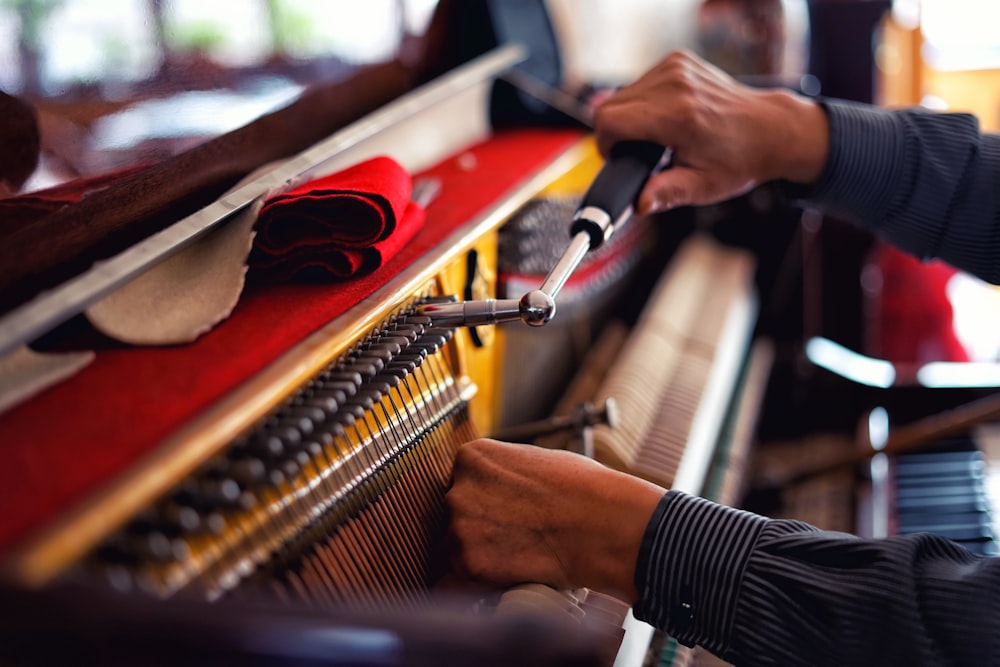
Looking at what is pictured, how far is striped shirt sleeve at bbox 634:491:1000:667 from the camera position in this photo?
941mm

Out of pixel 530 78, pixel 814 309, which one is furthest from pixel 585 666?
pixel 814 309

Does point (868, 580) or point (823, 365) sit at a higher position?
point (868, 580)

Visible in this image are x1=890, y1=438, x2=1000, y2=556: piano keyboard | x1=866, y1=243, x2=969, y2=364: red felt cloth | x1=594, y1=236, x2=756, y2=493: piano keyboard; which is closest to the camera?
x1=594, y1=236, x2=756, y2=493: piano keyboard

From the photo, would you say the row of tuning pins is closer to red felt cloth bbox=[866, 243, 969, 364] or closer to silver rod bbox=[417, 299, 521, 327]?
silver rod bbox=[417, 299, 521, 327]

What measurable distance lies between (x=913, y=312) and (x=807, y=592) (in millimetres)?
2407

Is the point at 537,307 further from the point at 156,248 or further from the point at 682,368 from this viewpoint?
the point at 682,368

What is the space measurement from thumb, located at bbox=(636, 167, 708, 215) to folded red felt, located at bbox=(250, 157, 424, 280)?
50 centimetres

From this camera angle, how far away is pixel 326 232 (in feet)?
3.55

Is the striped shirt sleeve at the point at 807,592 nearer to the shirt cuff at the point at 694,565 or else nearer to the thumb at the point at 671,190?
the shirt cuff at the point at 694,565

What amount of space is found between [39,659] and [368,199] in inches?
23.5

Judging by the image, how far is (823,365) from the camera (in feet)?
8.17

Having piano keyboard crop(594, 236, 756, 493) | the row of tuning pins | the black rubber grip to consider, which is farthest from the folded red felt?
piano keyboard crop(594, 236, 756, 493)

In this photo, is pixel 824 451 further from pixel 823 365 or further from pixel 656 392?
pixel 656 392

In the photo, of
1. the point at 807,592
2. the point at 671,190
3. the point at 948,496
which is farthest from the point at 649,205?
the point at 948,496
